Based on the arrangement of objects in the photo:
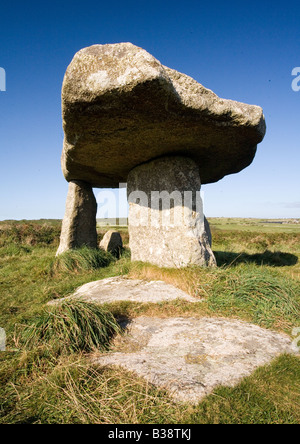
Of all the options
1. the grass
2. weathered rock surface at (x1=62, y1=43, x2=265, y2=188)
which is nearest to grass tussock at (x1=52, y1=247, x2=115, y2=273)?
the grass

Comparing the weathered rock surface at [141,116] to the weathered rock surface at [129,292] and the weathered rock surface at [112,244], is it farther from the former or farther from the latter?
the weathered rock surface at [112,244]

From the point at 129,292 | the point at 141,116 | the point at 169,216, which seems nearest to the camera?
the point at 141,116

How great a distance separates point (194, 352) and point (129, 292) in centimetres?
221

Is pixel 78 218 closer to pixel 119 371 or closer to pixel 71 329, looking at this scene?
pixel 71 329

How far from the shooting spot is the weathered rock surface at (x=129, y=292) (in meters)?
4.59

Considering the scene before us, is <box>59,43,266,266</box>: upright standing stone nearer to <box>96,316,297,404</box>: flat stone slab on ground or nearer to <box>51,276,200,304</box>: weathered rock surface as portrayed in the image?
<box>51,276,200,304</box>: weathered rock surface

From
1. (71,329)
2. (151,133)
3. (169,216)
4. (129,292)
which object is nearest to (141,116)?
(151,133)

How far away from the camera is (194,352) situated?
2930mm

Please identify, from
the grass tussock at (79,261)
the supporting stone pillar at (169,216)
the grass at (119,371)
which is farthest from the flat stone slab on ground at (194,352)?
the grass tussock at (79,261)

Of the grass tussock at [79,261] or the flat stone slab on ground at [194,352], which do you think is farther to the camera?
the grass tussock at [79,261]

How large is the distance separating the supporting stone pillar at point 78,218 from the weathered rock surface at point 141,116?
1519mm

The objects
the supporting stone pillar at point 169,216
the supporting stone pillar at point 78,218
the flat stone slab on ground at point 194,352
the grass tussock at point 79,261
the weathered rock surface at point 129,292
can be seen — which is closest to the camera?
the flat stone slab on ground at point 194,352

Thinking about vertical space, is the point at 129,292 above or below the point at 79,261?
below
